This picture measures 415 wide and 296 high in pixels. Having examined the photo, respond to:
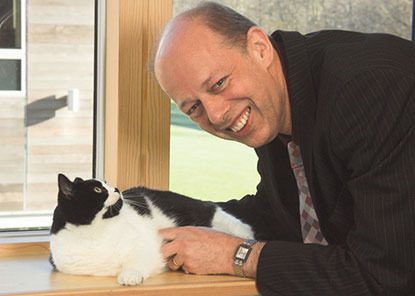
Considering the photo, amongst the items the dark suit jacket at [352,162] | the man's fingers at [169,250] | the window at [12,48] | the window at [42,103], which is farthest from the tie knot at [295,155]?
the window at [12,48]

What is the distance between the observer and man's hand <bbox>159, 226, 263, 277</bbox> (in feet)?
4.91

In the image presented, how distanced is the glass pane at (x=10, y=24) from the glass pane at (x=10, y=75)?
5 centimetres

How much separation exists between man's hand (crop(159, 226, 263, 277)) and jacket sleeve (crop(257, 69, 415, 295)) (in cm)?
19

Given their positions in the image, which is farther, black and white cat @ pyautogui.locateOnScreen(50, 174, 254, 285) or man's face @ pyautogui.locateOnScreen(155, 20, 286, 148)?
black and white cat @ pyautogui.locateOnScreen(50, 174, 254, 285)

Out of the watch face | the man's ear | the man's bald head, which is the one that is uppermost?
the man's bald head

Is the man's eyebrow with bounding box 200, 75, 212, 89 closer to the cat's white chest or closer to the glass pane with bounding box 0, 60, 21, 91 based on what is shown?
the cat's white chest

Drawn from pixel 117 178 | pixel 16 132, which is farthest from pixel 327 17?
pixel 16 132

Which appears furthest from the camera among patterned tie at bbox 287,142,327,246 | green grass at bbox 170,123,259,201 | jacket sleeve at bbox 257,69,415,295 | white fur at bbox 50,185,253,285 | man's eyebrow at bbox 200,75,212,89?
green grass at bbox 170,123,259,201

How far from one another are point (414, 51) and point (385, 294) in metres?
0.52

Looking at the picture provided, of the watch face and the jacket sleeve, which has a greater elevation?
the jacket sleeve

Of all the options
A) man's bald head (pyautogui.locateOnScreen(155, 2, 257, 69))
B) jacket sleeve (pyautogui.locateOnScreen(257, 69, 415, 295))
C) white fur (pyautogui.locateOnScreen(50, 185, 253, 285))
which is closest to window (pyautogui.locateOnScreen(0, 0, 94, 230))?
white fur (pyautogui.locateOnScreen(50, 185, 253, 285))

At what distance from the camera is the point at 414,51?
4.60ft

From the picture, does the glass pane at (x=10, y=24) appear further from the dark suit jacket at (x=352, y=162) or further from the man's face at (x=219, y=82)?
the dark suit jacket at (x=352, y=162)

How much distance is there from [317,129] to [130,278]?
1.74ft
